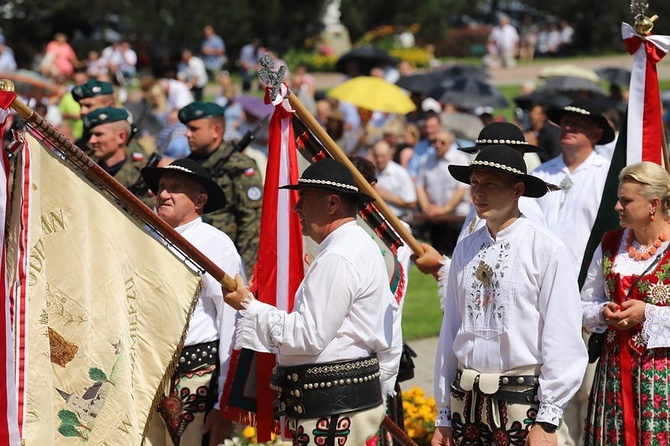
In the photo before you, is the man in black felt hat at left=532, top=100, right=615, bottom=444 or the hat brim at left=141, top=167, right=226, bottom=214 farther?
the man in black felt hat at left=532, top=100, right=615, bottom=444

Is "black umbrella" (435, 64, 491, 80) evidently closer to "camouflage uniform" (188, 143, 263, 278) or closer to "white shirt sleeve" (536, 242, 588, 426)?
"camouflage uniform" (188, 143, 263, 278)

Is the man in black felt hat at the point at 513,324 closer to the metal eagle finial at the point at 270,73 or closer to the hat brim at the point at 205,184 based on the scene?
the metal eagle finial at the point at 270,73

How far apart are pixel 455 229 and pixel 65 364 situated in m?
9.43

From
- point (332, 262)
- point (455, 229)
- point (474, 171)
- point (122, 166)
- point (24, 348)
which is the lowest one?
point (24, 348)

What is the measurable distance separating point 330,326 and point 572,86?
476 inches

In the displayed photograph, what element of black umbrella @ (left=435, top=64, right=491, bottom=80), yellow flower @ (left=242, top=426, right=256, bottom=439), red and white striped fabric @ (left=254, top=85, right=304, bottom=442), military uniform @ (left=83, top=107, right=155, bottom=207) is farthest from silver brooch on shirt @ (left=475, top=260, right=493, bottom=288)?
black umbrella @ (left=435, top=64, right=491, bottom=80)

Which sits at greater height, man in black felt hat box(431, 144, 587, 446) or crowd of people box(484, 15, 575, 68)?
crowd of people box(484, 15, 575, 68)

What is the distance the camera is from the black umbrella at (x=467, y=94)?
1800 cm

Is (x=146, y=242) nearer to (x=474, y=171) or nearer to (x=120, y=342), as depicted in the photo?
(x=120, y=342)

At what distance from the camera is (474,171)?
5484mm

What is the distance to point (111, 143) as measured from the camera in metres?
8.84

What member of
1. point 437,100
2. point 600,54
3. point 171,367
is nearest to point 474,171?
point 171,367

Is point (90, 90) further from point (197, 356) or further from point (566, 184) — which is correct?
point (566, 184)

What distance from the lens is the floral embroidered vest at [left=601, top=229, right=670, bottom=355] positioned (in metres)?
5.86
